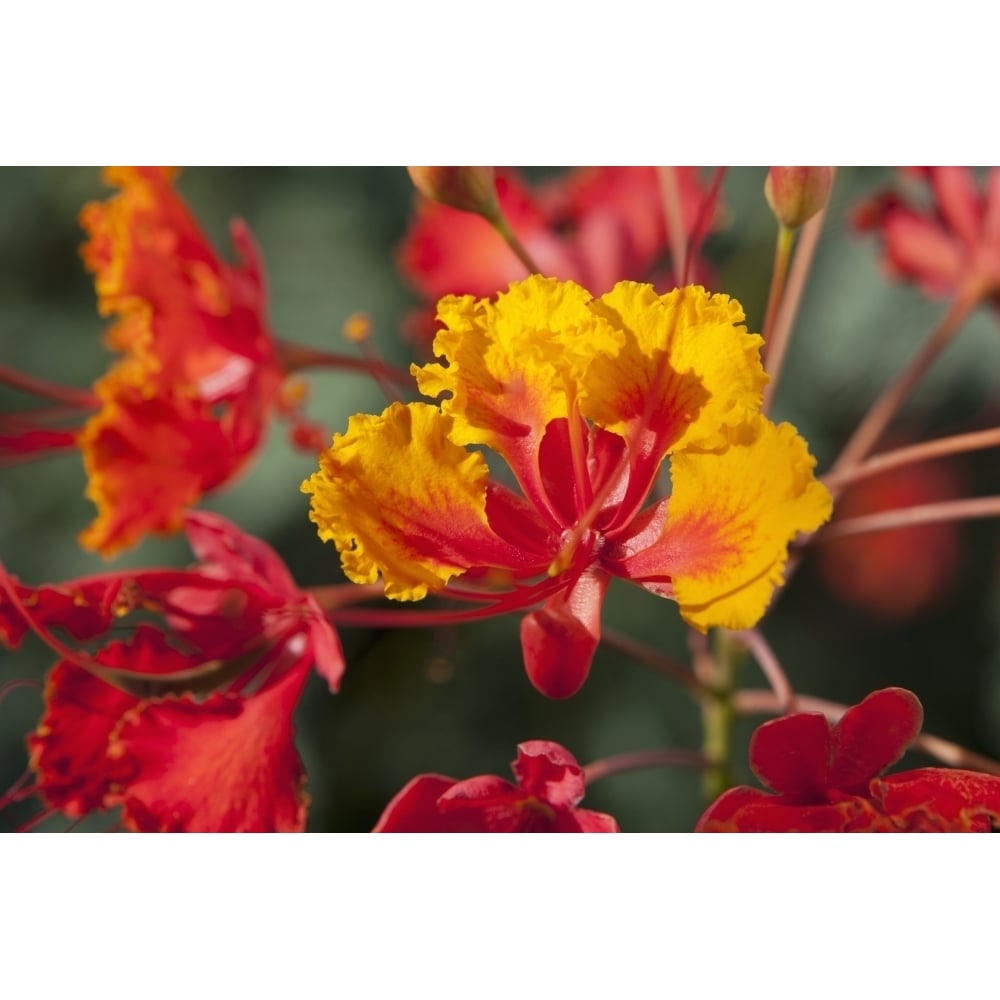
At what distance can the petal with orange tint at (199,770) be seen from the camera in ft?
2.94

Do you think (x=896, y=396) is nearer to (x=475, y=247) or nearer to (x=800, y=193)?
(x=800, y=193)

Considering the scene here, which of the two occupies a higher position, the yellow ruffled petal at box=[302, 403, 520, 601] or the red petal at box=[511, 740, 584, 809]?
the yellow ruffled petal at box=[302, 403, 520, 601]

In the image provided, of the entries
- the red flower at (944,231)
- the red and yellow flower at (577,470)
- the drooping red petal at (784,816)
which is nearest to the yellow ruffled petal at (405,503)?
the red and yellow flower at (577,470)

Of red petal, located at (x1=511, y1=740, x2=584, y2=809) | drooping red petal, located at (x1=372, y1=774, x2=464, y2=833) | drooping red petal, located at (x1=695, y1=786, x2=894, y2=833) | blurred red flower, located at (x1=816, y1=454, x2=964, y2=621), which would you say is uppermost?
red petal, located at (x1=511, y1=740, x2=584, y2=809)

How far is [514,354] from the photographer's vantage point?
2.64 feet

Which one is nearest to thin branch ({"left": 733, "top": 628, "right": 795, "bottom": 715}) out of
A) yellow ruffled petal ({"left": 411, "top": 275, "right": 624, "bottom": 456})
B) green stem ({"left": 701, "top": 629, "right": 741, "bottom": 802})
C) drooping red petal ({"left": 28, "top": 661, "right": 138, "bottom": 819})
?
green stem ({"left": 701, "top": 629, "right": 741, "bottom": 802})

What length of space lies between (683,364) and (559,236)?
0.58 meters

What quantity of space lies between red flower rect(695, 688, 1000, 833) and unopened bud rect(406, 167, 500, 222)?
15.7 inches

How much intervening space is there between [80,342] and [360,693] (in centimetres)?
45

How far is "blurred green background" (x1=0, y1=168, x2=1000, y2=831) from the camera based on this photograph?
1.23 m

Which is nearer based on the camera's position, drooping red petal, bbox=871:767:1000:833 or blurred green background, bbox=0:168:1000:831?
drooping red petal, bbox=871:767:1000:833

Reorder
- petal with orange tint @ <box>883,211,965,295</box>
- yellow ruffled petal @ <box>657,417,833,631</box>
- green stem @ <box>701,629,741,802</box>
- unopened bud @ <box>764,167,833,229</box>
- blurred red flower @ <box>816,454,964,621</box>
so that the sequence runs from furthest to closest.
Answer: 1. blurred red flower @ <box>816,454,964,621</box>
2. petal with orange tint @ <box>883,211,965,295</box>
3. green stem @ <box>701,629,741,802</box>
4. unopened bud @ <box>764,167,833,229</box>
5. yellow ruffled petal @ <box>657,417,833,631</box>

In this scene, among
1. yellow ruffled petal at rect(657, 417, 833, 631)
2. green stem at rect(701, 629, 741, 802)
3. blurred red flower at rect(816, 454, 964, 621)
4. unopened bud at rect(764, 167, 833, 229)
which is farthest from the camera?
blurred red flower at rect(816, 454, 964, 621)

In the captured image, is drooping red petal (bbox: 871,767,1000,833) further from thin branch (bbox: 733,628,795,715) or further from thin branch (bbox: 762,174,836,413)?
thin branch (bbox: 762,174,836,413)
